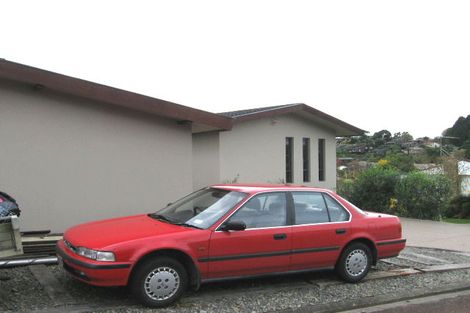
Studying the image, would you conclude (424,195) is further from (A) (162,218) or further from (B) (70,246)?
(B) (70,246)

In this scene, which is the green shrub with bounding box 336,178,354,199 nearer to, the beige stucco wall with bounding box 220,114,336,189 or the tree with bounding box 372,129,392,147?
the beige stucco wall with bounding box 220,114,336,189

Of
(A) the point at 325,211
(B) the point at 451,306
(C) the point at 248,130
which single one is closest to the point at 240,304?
(A) the point at 325,211

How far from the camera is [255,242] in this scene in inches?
247

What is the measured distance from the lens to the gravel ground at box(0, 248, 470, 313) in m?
5.72

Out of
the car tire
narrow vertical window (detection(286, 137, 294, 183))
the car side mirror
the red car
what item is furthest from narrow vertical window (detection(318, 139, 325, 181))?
the car tire

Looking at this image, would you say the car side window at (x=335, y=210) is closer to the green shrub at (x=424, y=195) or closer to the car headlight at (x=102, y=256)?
the car headlight at (x=102, y=256)

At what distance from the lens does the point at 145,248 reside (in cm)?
559

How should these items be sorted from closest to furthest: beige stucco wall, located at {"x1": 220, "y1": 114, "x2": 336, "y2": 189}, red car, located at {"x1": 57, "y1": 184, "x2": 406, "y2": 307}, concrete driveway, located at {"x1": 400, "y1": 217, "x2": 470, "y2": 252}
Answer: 1. red car, located at {"x1": 57, "y1": 184, "x2": 406, "y2": 307}
2. concrete driveway, located at {"x1": 400, "y1": 217, "x2": 470, "y2": 252}
3. beige stucco wall, located at {"x1": 220, "y1": 114, "x2": 336, "y2": 189}

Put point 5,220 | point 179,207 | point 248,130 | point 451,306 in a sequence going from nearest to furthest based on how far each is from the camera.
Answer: point 5,220 → point 451,306 → point 179,207 → point 248,130

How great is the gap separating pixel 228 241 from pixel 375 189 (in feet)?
41.2

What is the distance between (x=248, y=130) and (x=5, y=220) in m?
11.4

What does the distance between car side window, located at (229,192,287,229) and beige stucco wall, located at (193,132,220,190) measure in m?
8.38

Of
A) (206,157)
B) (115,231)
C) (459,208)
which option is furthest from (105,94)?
(459,208)

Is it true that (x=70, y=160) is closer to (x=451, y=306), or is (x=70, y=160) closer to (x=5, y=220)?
(x=5, y=220)
